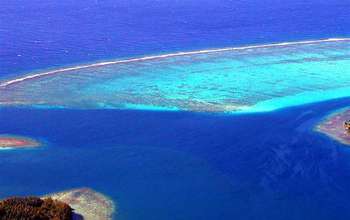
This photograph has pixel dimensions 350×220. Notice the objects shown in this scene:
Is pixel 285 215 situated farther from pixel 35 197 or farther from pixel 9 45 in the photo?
pixel 9 45

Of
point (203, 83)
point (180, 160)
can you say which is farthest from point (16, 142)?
point (203, 83)

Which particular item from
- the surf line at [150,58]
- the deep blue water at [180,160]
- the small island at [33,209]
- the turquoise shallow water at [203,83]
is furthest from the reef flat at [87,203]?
the surf line at [150,58]

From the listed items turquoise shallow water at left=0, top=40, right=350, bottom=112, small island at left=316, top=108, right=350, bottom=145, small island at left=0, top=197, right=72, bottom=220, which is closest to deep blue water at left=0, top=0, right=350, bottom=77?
turquoise shallow water at left=0, top=40, right=350, bottom=112

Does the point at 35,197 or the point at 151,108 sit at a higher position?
the point at 151,108

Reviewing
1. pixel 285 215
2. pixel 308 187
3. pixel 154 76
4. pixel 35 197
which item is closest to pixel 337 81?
pixel 154 76

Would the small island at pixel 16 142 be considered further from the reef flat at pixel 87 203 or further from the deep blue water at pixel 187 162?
the reef flat at pixel 87 203

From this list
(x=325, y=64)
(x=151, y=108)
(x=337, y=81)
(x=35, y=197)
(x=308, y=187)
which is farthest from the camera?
(x=325, y=64)
